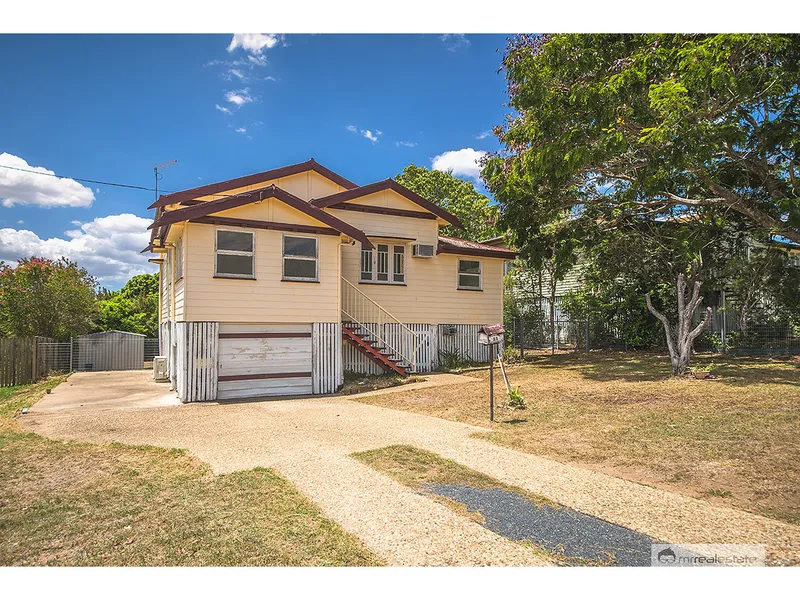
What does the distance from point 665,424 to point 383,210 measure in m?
11.7

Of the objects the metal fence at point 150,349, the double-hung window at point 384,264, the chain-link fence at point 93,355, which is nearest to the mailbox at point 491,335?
the double-hung window at point 384,264

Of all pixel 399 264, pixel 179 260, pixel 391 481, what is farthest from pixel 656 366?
pixel 179 260

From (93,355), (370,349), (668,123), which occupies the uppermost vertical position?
(668,123)

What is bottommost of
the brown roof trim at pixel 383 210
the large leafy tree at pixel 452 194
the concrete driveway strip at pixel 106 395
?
the concrete driveway strip at pixel 106 395

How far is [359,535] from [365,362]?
1236 centimetres

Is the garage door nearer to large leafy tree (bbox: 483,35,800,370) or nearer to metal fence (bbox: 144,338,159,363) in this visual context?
large leafy tree (bbox: 483,35,800,370)

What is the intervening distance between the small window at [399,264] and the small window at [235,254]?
6.20 metres

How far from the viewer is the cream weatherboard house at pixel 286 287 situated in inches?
484

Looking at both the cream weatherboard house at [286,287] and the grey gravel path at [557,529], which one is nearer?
the grey gravel path at [557,529]

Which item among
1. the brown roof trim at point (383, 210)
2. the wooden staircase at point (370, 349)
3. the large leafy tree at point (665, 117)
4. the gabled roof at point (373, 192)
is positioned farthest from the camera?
the brown roof trim at point (383, 210)

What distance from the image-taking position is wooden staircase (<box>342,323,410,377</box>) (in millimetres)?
15008

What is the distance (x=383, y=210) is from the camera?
17.8 metres

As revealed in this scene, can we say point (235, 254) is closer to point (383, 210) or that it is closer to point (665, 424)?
point (383, 210)

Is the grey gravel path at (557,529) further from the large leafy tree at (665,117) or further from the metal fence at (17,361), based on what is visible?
the metal fence at (17,361)
